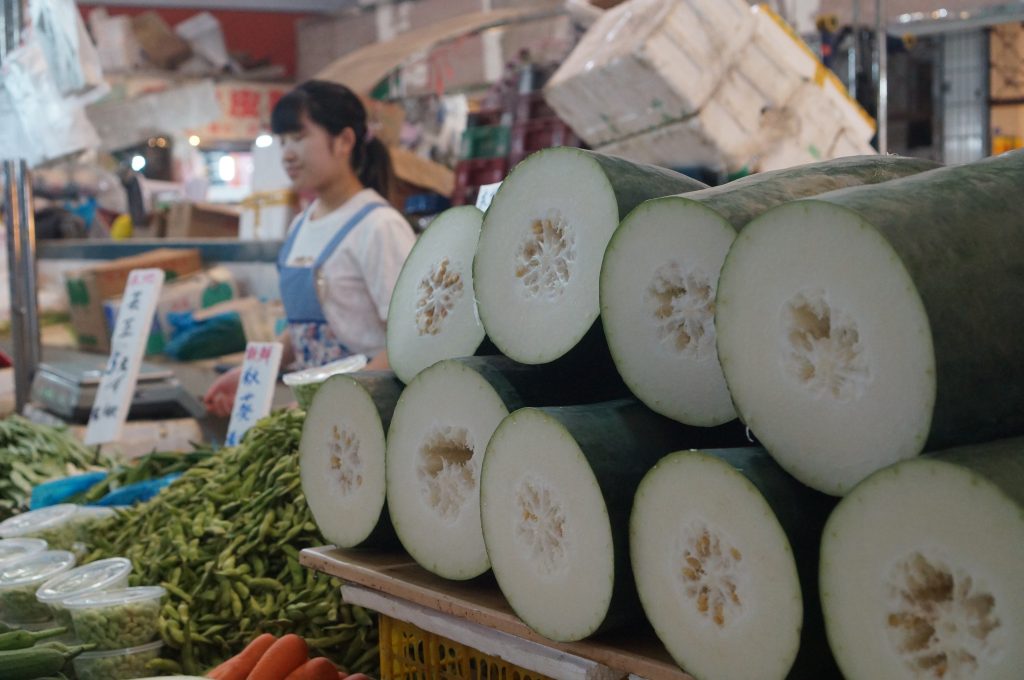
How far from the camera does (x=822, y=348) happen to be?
121 centimetres

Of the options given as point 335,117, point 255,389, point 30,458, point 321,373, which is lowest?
point 30,458

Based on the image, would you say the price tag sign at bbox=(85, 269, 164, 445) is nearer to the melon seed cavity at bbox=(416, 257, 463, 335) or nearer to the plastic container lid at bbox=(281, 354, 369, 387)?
the plastic container lid at bbox=(281, 354, 369, 387)

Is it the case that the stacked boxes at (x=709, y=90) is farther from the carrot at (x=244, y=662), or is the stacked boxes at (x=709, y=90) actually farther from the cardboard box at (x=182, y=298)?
the cardboard box at (x=182, y=298)

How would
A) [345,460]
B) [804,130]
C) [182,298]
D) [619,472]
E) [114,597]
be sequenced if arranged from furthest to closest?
1. [182,298]
2. [804,130]
3. [114,597]
4. [345,460]
5. [619,472]

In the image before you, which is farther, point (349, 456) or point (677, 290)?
point (349, 456)

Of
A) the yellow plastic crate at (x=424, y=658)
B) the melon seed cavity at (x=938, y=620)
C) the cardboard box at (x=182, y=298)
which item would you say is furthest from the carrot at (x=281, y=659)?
the cardboard box at (x=182, y=298)

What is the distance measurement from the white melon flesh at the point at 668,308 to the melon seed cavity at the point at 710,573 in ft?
0.58

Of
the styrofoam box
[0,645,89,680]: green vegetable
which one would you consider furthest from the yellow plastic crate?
the styrofoam box

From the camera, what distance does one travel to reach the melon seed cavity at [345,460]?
73.5 inches

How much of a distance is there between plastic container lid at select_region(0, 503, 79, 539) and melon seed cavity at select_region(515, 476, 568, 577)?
197 cm

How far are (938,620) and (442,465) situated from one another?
0.82 meters

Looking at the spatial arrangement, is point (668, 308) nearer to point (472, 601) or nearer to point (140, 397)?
point (472, 601)

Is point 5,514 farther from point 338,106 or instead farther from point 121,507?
point 338,106

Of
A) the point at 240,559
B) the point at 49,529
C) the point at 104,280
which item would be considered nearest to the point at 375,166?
the point at 49,529
